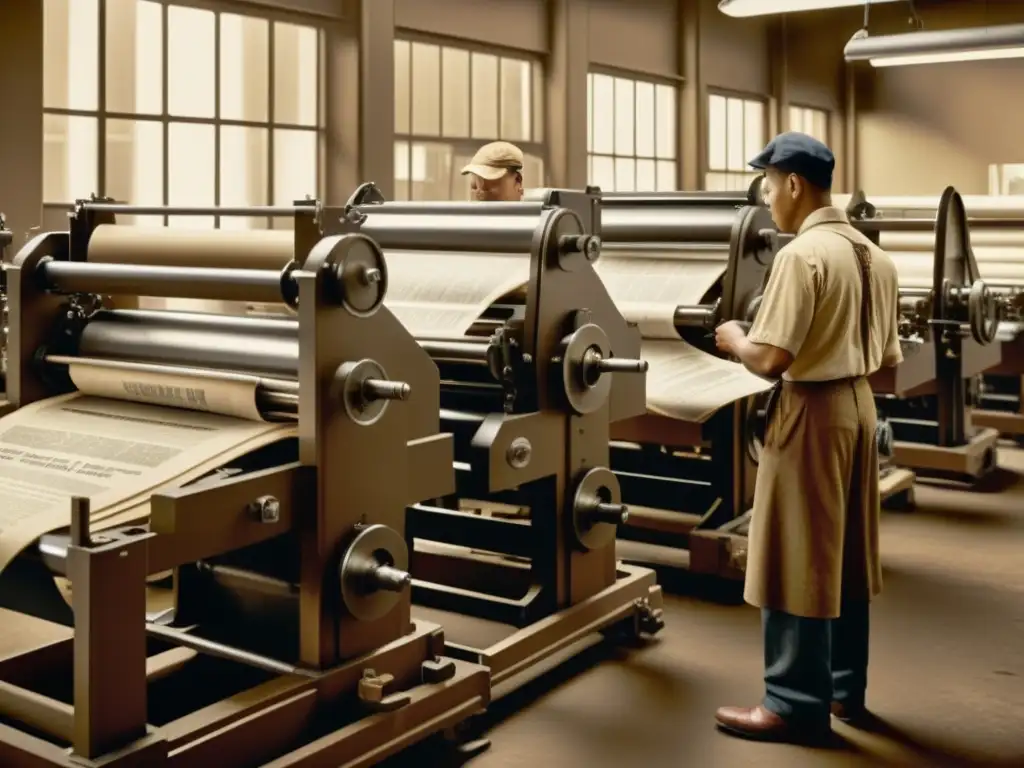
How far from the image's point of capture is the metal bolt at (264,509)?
6.98 ft

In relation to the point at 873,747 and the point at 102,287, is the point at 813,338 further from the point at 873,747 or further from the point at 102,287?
the point at 102,287

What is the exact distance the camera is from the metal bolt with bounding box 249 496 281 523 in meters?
Result: 2.13

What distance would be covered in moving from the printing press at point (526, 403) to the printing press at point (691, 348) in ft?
1.42

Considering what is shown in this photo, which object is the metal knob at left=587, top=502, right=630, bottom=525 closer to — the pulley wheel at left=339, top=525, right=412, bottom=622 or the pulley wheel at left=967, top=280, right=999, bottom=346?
the pulley wheel at left=339, top=525, right=412, bottom=622

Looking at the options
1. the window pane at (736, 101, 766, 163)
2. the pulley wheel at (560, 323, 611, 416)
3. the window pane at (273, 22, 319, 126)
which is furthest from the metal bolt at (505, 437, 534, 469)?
the window pane at (736, 101, 766, 163)

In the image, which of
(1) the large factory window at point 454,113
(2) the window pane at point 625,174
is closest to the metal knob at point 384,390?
(1) the large factory window at point 454,113

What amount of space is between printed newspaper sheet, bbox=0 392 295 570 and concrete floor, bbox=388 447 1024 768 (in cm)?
77

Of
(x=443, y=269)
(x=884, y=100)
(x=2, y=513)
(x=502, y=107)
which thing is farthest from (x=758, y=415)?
(x=884, y=100)

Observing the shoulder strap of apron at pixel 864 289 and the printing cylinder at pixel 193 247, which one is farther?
the printing cylinder at pixel 193 247

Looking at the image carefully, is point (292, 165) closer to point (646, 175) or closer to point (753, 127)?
point (646, 175)

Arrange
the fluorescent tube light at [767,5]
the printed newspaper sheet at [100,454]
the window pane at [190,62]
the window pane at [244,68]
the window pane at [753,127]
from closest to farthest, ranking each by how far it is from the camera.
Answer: the printed newspaper sheet at [100,454] < the window pane at [190,62] < the window pane at [244,68] < the fluorescent tube light at [767,5] < the window pane at [753,127]

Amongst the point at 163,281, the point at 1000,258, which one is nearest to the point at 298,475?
the point at 163,281

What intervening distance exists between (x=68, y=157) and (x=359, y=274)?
3484 millimetres

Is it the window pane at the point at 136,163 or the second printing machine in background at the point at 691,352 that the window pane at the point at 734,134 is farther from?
the second printing machine in background at the point at 691,352
